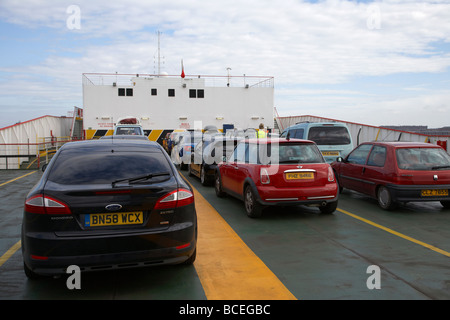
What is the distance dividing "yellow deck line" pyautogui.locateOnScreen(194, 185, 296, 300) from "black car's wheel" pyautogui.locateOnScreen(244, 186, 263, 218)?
2.75 ft

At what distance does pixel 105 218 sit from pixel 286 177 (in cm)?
391

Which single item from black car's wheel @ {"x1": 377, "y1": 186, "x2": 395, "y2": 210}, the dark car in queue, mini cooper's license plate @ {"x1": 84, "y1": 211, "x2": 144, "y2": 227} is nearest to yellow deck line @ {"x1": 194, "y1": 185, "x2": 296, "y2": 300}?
mini cooper's license plate @ {"x1": 84, "y1": 211, "x2": 144, "y2": 227}

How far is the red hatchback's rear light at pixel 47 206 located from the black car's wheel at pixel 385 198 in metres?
6.24

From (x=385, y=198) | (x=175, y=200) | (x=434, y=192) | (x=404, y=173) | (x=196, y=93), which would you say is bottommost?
(x=385, y=198)

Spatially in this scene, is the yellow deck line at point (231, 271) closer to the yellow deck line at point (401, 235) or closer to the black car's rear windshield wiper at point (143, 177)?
the black car's rear windshield wiper at point (143, 177)

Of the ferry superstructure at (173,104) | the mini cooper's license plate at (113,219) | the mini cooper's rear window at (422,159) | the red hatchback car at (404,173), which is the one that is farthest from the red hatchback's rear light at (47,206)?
the ferry superstructure at (173,104)

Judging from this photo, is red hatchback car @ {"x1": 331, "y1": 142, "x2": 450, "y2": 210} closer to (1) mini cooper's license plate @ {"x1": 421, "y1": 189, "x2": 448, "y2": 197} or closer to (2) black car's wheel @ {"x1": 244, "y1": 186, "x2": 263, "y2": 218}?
(1) mini cooper's license plate @ {"x1": 421, "y1": 189, "x2": 448, "y2": 197}

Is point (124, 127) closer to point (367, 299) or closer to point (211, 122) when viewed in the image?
point (211, 122)

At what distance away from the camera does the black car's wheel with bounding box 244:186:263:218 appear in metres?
7.00

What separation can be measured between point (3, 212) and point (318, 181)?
20.8 ft

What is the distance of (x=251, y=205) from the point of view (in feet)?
23.5

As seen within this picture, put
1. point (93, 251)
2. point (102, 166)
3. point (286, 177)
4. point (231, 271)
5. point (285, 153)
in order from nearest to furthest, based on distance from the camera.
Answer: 1. point (93, 251)
2. point (102, 166)
3. point (231, 271)
4. point (286, 177)
5. point (285, 153)

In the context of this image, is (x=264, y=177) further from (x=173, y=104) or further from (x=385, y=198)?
(x=173, y=104)

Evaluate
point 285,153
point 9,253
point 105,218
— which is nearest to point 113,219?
point 105,218
